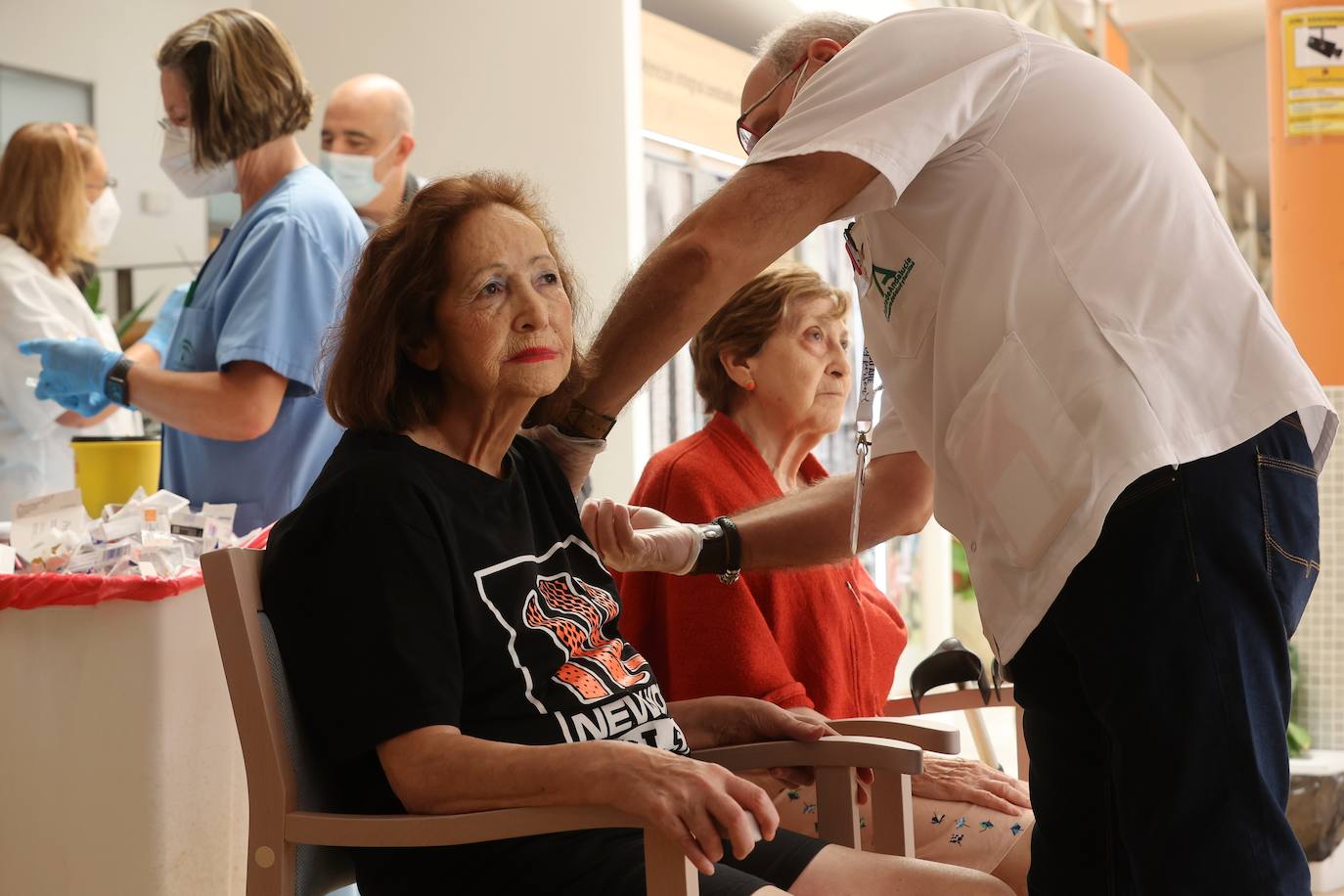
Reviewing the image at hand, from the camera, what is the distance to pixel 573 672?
1555mm

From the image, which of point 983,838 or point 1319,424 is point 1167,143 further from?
point 983,838

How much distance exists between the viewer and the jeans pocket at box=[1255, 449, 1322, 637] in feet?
4.46

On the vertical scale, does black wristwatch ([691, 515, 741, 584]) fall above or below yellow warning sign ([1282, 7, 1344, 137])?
below

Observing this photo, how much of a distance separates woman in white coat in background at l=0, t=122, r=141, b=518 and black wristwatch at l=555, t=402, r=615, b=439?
7.56 ft

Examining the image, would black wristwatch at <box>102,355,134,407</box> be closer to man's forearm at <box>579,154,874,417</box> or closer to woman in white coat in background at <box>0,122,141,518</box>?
woman in white coat in background at <box>0,122,141,518</box>

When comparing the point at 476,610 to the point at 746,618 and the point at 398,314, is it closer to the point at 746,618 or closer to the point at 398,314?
the point at 398,314

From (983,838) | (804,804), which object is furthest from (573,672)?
(983,838)

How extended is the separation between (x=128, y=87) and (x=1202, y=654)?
679cm

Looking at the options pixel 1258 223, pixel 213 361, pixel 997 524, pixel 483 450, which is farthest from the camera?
pixel 1258 223

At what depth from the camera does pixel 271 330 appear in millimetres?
2514

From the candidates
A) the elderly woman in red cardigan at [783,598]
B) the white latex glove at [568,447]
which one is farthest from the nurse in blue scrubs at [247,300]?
the white latex glove at [568,447]

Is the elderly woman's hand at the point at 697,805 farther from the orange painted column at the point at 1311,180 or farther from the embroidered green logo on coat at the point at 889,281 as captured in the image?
the orange painted column at the point at 1311,180

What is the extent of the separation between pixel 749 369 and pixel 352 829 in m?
1.48

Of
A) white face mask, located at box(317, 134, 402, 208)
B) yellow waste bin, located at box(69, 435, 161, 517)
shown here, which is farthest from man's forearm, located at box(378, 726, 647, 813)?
white face mask, located at box(317, 134, 402, 208)
